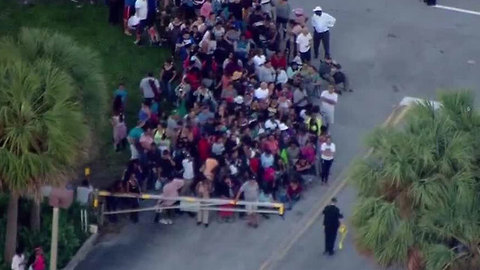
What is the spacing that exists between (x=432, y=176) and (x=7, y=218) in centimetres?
934

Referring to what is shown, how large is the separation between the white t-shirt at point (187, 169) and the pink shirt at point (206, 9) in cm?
679

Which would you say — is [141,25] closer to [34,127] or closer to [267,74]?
[267,74]

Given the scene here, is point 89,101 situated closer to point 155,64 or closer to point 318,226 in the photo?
point 318,226

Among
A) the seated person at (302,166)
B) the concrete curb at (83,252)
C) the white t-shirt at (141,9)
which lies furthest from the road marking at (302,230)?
the white t-shirt at (141,9)

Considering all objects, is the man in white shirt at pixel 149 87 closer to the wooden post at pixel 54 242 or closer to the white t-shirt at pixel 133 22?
the white t-shirt at pixel 133 22

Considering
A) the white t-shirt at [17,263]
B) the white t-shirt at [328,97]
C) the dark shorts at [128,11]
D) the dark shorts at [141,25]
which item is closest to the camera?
the white t-shirt at [17,263]

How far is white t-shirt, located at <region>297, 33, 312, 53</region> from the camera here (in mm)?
40938

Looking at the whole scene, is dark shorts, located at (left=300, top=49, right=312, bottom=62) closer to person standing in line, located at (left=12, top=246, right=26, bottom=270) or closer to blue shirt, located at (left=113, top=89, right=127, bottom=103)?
blue shirt, located at (left=113, top=89, right=127, bottom=103)

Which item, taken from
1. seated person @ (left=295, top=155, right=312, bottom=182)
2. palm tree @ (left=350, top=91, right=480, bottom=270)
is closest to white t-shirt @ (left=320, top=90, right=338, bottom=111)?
seated person @ (left=295, top=155, right=312, bottom=182)

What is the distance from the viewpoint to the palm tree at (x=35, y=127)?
30.6 meters

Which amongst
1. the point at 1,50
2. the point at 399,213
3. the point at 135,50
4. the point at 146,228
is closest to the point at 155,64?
the point at 135,50

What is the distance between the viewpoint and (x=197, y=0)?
139ft

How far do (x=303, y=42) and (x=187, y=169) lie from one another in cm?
676

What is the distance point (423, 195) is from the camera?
28.9 metres
